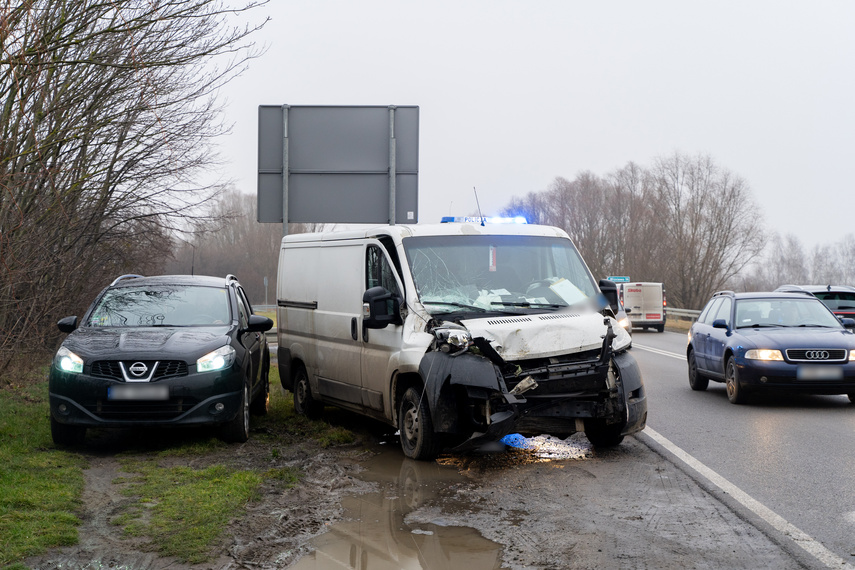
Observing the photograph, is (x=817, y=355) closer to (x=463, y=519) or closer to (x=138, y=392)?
(x=463, y=519)

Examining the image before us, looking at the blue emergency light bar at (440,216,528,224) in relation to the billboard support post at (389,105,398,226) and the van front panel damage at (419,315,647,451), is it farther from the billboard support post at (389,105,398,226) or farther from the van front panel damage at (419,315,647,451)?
the billboard support post at (389,105,398,226)

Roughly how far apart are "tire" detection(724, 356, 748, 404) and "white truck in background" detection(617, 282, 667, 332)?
24.3m

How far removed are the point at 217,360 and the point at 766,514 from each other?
511 cm

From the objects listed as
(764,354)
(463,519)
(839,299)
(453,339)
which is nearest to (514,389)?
(453,339)

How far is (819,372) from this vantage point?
11727 millimetres

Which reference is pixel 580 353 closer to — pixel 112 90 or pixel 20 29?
pixel 20 29

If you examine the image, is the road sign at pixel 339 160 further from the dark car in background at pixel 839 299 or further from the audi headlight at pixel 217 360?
the dark car in background at pixel 839 299

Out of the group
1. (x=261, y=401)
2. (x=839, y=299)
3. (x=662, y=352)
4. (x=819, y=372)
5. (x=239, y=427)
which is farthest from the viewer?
(x=662, y=352)

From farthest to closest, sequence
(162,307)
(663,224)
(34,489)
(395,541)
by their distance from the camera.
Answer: (663,224) → (162,307) → (34,489) → (395,541)

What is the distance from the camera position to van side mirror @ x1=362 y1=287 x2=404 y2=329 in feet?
27.0

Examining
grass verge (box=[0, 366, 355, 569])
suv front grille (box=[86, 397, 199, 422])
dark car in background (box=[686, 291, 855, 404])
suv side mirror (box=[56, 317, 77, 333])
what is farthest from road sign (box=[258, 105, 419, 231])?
suv front grille (box=[86, 397, 199, 422])

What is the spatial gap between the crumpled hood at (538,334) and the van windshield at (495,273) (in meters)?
0.37

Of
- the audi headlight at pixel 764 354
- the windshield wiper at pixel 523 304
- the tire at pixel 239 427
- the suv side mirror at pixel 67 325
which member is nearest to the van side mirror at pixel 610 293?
the windshield wiper at pixel 523 304

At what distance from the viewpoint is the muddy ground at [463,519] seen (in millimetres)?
5023
